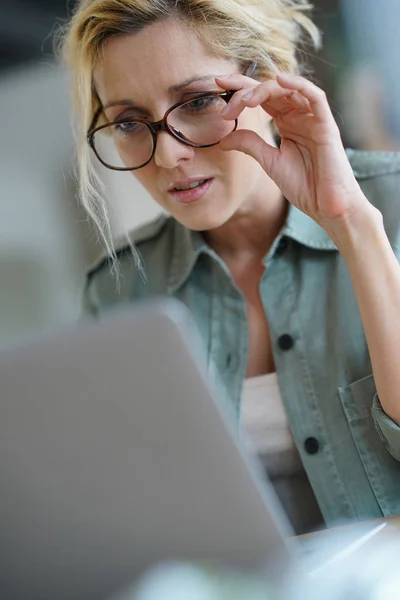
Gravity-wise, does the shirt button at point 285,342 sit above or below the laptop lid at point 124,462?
below

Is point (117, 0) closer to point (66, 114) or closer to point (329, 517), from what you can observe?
point (329, 517)

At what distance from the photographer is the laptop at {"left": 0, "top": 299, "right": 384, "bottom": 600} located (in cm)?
51

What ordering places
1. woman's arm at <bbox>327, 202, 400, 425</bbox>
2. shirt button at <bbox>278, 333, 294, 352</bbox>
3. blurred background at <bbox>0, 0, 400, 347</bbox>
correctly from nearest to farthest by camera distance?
woman's arm at <bbox>327, 202, 400, 425</bbox>
shirt button at <bbox>278, 333, 294, 352</bbox>
blurred background at <bbox>0, 0, 400, 347</bbox>

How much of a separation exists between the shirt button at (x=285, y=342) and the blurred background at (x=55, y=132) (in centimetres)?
90

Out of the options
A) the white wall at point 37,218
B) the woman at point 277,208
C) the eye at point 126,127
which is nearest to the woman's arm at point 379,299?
the woman at point 277,208

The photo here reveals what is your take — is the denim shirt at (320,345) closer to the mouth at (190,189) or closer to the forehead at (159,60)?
the mouth at (190,189)

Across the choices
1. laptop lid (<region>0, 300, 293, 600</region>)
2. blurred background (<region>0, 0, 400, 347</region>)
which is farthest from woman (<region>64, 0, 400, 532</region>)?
blurred background (<region>0, 0, 400, 347</region>)

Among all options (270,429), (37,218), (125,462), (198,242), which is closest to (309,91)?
(198,242)

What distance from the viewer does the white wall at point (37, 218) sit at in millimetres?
2859

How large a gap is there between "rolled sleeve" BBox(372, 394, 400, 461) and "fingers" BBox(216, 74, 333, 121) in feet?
1.45

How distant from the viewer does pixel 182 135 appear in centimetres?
116

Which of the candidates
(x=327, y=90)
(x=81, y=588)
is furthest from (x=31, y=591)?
(x=327, y=90)

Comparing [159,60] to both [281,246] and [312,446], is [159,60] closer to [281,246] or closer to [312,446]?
[281,246]

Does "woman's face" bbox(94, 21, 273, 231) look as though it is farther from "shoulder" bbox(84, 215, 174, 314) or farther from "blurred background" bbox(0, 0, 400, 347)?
"blurred background" bbox(0, 0, 400, 347)
